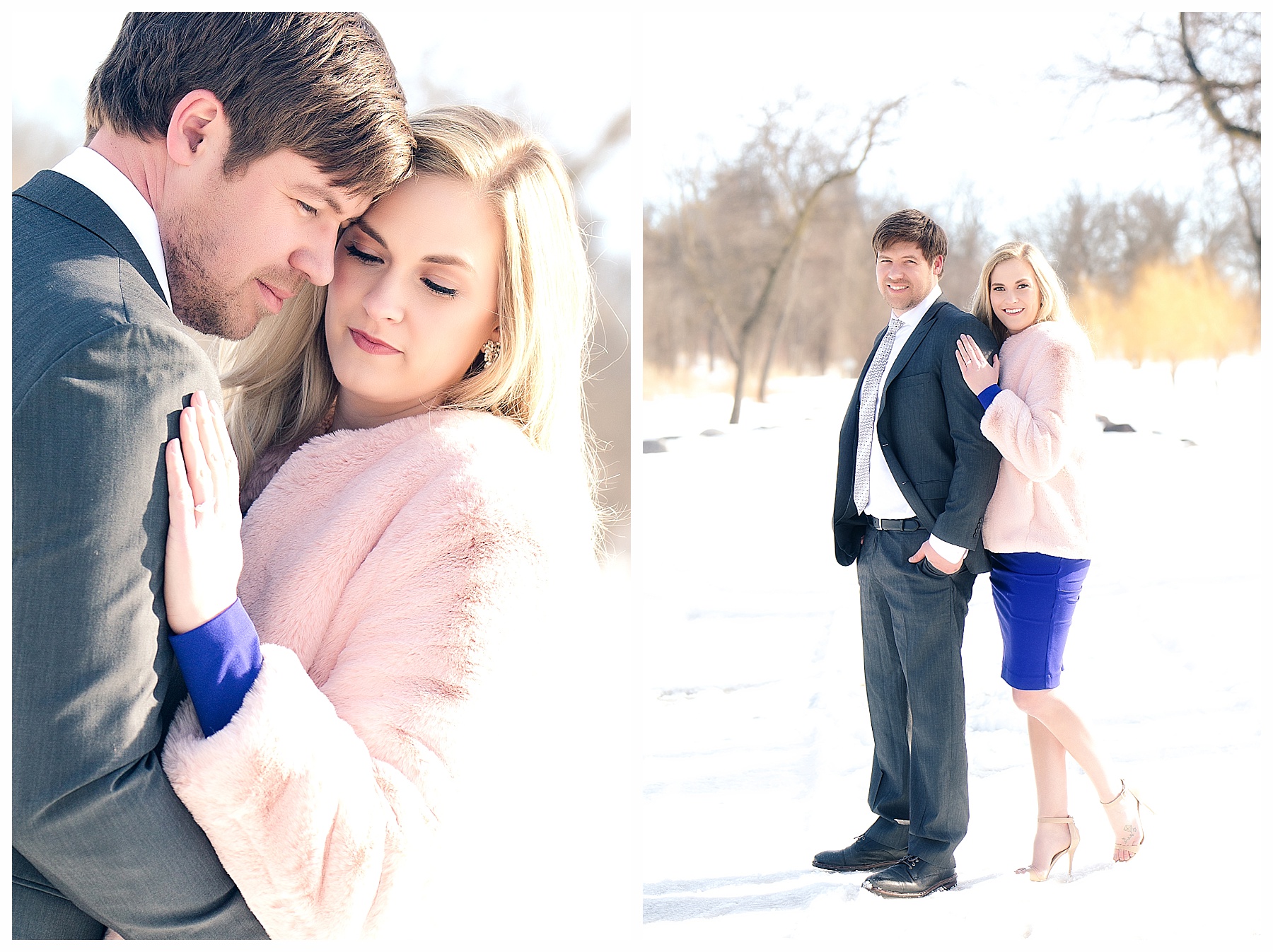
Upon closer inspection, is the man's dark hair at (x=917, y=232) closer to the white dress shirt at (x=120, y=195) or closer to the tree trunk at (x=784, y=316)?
the white dress shirt at (x=120, y=195)

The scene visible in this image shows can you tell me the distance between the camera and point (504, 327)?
1.62m

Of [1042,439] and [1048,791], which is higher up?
[1042,439]

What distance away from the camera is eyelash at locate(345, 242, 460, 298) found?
5.15 ft

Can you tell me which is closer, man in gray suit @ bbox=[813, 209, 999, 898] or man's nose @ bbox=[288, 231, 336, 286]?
man's nose @ bbox=[288, 231, 336, 286]

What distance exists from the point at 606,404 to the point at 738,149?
5800mm

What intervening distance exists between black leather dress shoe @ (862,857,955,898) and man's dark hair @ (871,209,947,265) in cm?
161

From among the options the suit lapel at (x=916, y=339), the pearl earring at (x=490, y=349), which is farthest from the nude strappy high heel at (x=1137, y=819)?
the pearl earring at (x=490, y=349)

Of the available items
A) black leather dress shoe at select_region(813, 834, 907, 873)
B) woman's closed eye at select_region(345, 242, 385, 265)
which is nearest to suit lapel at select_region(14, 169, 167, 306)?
woman's closed eye at select_region(345, 242, 385, 265)

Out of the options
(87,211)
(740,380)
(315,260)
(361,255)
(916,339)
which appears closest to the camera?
(87,211)

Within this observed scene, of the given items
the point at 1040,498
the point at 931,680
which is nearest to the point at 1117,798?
the point at 931,680

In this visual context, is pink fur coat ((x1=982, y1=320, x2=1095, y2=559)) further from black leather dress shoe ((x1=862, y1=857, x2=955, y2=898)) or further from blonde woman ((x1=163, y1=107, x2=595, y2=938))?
blonde woman ((x1=163, y1=107, x2=595, y2=938))

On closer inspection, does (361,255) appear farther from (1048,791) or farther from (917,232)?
(1048,791)

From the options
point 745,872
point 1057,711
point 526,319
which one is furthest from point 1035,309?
point 745,872

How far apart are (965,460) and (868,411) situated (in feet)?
1.07
